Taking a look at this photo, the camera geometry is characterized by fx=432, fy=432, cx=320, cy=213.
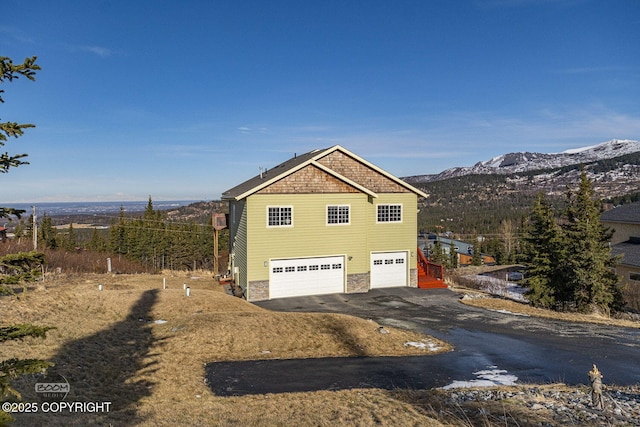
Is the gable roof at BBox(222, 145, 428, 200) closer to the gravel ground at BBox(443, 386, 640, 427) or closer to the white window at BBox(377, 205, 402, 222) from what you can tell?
the white window at BBox(377, 205, 402, 222)

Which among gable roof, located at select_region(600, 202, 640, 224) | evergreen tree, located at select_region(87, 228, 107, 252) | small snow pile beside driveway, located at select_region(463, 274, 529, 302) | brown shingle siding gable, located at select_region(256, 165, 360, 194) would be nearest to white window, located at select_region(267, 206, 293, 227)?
brown shingle siding gable, located at select_region(256, 165, 360, 194)

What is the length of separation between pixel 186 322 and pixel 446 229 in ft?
463

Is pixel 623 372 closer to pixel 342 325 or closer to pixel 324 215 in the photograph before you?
pixel 342 325

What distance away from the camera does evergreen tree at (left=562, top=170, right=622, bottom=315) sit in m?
23.0

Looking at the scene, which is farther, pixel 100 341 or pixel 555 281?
pixel 555 281

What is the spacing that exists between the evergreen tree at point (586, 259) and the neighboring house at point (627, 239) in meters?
9.53

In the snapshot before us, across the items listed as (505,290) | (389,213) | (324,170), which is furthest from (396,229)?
(505,290)

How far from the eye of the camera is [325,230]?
2538 cm

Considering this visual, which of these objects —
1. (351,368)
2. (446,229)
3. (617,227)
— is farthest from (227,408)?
(446,229)

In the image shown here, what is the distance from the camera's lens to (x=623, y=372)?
1255 cm

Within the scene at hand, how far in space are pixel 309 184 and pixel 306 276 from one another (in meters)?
5.34

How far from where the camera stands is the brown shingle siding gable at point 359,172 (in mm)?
27375

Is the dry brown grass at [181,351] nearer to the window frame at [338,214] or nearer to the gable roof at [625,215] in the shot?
the window frame at [338,214]

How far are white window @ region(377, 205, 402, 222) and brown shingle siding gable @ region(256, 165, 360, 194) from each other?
219cm
